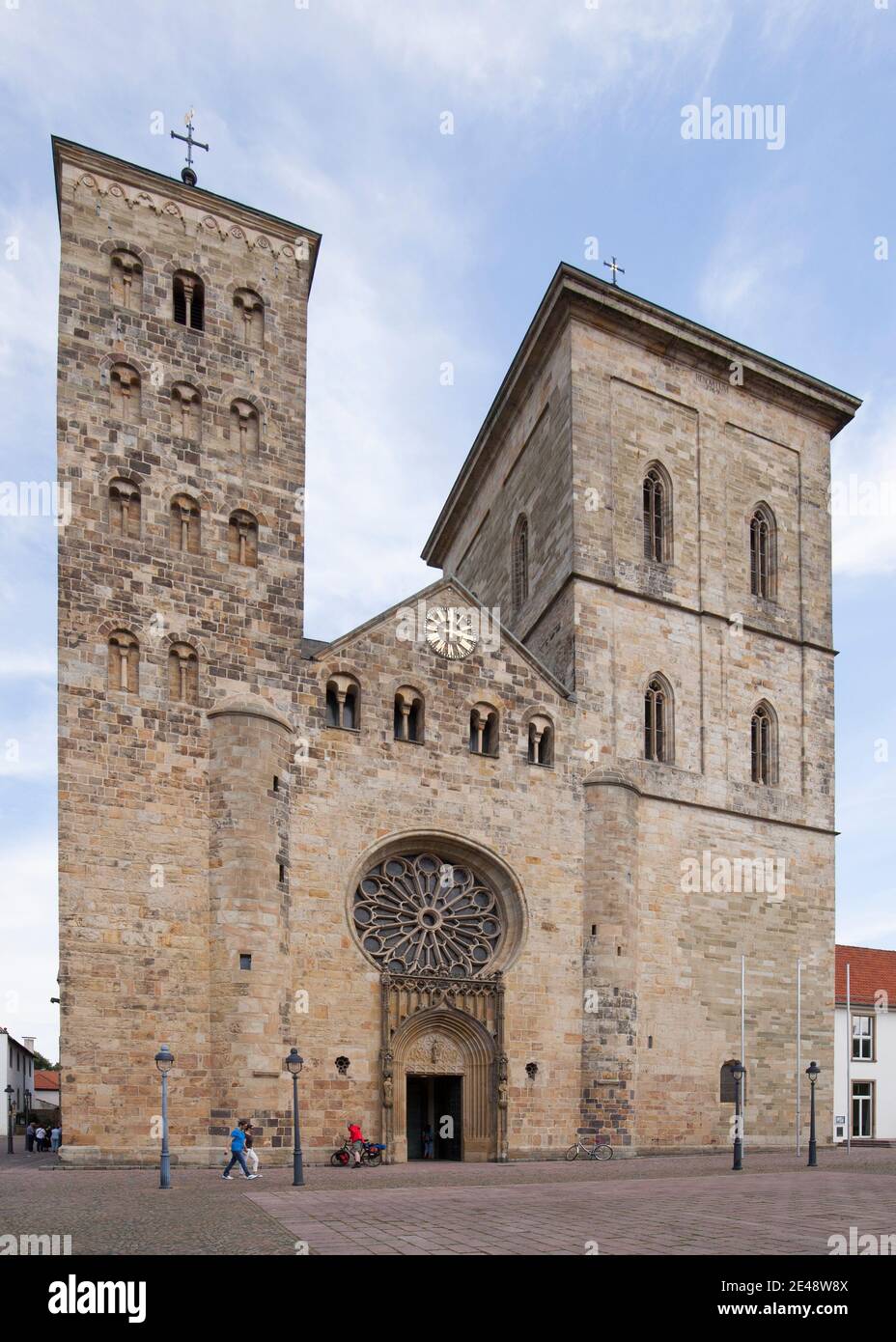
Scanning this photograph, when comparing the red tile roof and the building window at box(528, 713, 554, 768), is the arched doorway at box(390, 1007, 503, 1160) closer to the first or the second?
the building window at box(528, 713, 554, 768)

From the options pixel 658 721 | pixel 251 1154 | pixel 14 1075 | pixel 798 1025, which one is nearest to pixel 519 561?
pixel 658 721

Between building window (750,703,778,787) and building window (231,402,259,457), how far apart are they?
16.0 metres

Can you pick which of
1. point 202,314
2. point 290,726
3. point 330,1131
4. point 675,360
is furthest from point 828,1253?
point 675,360

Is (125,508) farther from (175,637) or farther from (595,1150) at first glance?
(595,1150)

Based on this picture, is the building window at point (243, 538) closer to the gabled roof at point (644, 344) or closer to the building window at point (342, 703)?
the building window at point (342, 703)

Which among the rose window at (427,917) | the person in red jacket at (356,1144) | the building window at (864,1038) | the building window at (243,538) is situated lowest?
the building window at (864,1038)

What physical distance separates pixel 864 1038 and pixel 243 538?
28.1 metres

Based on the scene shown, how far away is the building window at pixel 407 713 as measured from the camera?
27.3 metres

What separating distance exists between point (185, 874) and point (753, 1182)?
40.6 ft

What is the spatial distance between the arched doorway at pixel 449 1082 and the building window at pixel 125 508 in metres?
12.7

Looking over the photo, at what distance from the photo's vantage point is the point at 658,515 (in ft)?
109

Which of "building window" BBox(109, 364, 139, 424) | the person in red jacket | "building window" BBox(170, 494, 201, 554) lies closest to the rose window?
the person in red jacket

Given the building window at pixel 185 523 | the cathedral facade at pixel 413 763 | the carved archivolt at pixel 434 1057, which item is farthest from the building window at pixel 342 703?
the carved archivolt at pixel 434 1057

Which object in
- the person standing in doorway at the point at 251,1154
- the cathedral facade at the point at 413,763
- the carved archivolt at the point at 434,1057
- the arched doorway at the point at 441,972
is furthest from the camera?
the carved archivolt at the point at 434,1057
